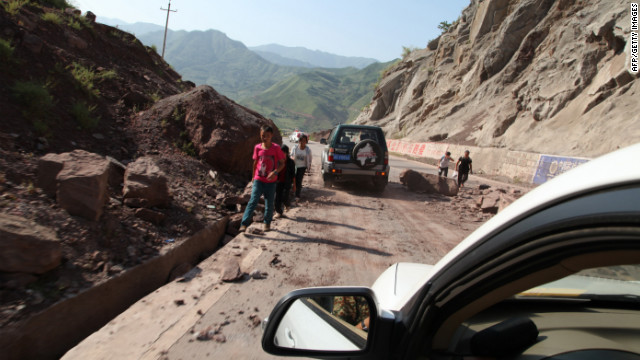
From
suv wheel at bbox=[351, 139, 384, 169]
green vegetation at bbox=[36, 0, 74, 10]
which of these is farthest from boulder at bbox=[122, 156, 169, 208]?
green vegetation at bbox=[36, 0, 74, 10]

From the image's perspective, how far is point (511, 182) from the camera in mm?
17484

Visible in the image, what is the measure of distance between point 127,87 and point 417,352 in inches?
450

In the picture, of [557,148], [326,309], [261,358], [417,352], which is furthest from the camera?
[557,148]

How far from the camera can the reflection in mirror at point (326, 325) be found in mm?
1453

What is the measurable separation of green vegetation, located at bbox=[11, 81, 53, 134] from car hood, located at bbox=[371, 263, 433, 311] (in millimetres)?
6969

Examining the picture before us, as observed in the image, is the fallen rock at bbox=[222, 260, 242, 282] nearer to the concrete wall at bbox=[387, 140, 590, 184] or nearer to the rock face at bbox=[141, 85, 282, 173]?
the rock face at bbox=[141, 85, 282, 173]

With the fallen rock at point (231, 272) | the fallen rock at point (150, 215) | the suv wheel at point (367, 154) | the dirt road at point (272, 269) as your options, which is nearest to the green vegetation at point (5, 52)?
the fallen rock at point (150, 215)

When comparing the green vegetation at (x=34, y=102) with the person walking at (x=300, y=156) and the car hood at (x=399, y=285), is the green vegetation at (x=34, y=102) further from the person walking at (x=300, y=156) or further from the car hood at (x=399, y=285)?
the car hood at (x=399, y=285)

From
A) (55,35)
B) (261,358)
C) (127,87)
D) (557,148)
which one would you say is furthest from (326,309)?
(557,148)

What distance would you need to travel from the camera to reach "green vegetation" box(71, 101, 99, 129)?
7617 millimetres

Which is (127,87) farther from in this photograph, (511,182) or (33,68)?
(511,182)

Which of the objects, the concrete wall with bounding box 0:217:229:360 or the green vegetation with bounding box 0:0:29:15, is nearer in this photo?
the concrete wall with bounding box 0:217:229:360

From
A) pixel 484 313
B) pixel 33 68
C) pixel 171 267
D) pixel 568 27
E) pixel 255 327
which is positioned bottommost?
pixel 171 267

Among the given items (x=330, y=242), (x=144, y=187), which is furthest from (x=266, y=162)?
(x=144, y=187)
